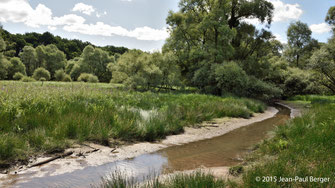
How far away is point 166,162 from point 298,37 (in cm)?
5928

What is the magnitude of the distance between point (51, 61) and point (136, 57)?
5294 centimetres

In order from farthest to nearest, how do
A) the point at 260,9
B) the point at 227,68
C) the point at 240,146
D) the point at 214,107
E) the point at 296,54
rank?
the point at 296,54 → the point at 260,9 → the point at 227,68 → the point at 214,107 → the point at 240,146

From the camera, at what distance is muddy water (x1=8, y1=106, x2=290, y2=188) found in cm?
494

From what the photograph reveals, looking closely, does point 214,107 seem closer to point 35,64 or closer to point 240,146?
point 240,146

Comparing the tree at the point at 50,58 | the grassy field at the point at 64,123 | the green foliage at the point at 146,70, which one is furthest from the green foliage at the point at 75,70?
the grassy field at the point at 64,123

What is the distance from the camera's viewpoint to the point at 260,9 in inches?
1112

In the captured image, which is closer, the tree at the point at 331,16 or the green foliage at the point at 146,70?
the green foliage at the point at 146,70

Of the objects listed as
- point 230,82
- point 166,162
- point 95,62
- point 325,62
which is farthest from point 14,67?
point 325,62

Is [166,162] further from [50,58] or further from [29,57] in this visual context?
[29,57]

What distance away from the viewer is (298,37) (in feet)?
177

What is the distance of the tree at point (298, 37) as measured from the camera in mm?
53094

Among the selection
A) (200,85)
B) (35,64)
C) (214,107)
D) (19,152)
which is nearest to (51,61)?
(35,64)

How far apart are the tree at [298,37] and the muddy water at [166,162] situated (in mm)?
52465

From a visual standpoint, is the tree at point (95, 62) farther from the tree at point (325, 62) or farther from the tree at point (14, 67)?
the tree at point (325, 62)
